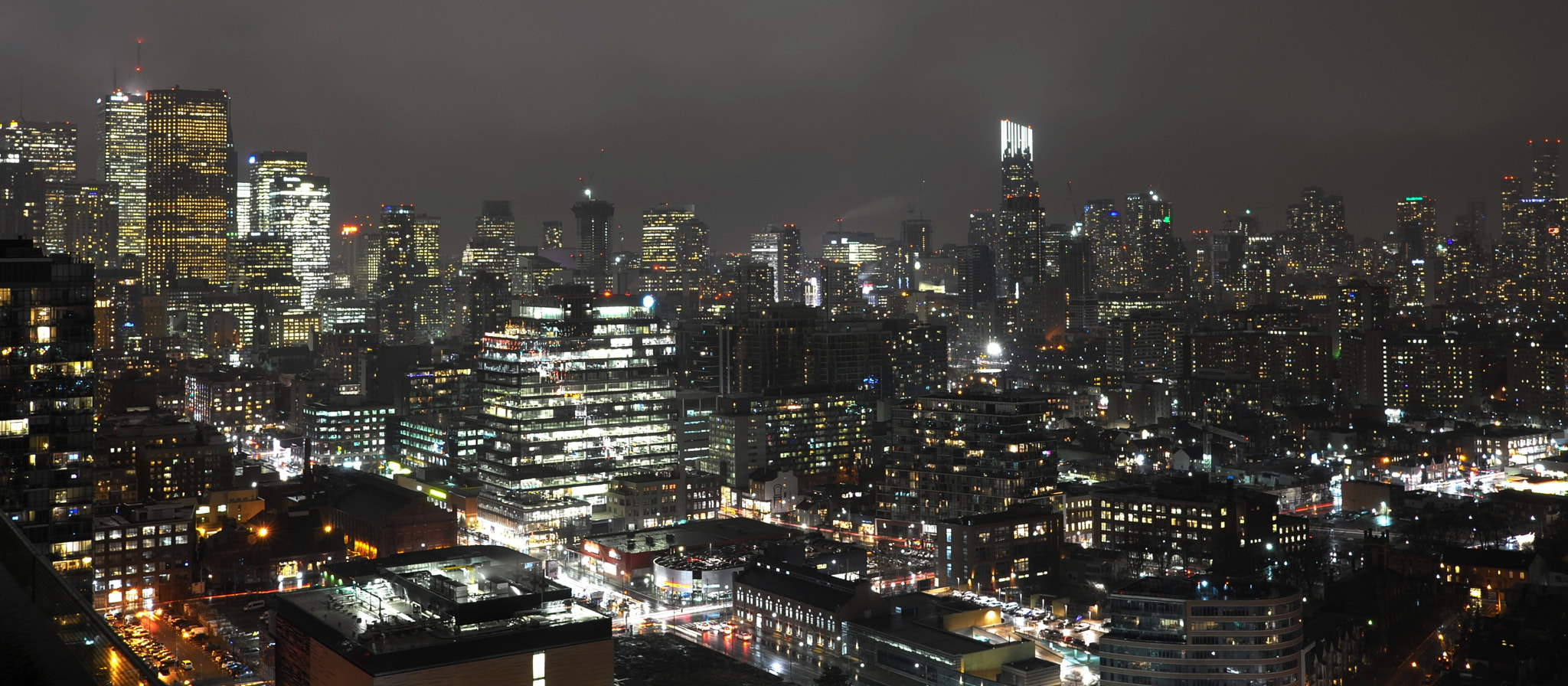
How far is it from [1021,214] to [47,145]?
3970 inches

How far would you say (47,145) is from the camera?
12875cm

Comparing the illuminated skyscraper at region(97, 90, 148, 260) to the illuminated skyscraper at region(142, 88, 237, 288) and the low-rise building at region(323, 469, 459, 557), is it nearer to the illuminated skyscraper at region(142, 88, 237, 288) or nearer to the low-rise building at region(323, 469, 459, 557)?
the illuminated skyscraper at region(142, 88, 237, 288)

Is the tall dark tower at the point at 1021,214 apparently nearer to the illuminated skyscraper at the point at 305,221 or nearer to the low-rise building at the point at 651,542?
the illuminated skyscraper at the point at 305,221

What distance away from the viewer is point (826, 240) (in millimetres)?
152500

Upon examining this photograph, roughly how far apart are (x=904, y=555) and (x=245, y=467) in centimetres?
2939

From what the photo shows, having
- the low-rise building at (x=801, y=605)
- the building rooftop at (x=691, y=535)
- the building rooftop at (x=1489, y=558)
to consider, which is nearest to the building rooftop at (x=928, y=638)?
the low-rise building at (x=801, y=605)

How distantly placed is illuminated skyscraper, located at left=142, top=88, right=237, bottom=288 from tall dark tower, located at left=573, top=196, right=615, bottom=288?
35454mm

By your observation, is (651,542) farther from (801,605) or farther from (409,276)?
(409,276)

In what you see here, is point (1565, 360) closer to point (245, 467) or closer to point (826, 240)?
point (245, 467)

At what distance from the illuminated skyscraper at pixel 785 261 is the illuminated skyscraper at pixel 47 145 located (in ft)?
234

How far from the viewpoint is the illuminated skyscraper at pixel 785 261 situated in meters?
134

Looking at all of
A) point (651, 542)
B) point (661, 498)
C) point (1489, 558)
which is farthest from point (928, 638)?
point (661, 498)

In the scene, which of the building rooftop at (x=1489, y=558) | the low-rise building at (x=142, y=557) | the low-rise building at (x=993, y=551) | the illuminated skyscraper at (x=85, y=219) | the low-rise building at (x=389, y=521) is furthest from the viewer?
the illuminated skyscraper at (x=85, y=219)

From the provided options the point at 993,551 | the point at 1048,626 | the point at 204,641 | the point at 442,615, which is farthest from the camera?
the point at 993,551
